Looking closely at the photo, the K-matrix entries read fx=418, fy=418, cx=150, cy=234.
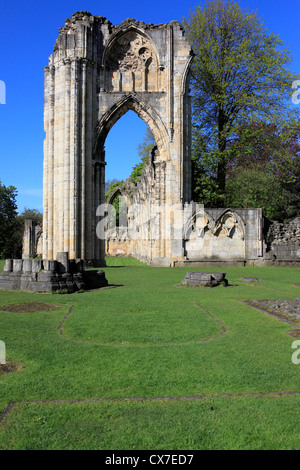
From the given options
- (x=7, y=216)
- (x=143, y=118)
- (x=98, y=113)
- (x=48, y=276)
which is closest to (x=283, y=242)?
(x=143, y=118)

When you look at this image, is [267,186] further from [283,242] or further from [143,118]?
[143,118]

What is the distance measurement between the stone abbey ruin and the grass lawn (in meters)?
11.8

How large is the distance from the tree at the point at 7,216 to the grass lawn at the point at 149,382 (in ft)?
97.0

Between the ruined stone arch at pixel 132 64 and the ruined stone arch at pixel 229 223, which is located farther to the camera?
the ruined stone arch at pixel 132 64

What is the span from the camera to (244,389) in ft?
10.0

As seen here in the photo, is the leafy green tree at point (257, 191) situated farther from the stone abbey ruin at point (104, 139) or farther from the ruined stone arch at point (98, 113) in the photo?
the ruined stone arch at point (98, 113)

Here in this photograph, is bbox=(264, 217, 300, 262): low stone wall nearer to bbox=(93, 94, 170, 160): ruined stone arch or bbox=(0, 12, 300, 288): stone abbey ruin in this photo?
bbox=(0, 12, 300, 288): stone abbey ruin

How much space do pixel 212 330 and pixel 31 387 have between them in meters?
2.45

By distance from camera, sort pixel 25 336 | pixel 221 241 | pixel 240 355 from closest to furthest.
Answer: pixel 240 355 < pixel 25 336 < pixel 221 241

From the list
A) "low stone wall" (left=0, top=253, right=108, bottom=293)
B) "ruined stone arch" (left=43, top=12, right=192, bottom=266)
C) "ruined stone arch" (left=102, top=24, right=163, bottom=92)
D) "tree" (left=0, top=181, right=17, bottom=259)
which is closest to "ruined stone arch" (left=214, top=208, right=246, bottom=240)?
"ruined stone arch" (left=43, top=12, right=192, bottom=266)

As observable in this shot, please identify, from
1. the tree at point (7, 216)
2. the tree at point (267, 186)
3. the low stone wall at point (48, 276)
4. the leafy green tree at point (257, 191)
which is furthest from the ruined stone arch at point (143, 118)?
the tree at point (7, 216)

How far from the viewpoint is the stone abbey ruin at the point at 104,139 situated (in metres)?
17.5

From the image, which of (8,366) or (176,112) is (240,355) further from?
(176,112)
